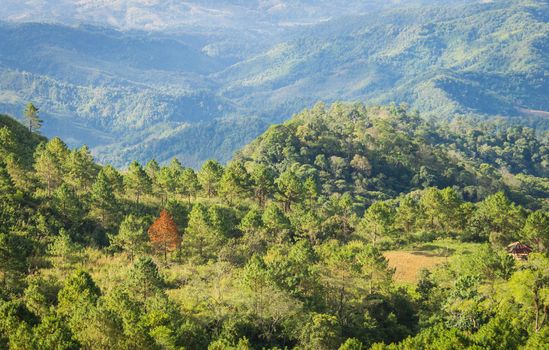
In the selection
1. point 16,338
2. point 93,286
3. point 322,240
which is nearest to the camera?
point 16,338

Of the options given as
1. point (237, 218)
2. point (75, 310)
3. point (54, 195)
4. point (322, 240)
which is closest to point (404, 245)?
point (322, 240)

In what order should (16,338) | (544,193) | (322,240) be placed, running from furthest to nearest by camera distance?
(544,193), (322,240), (16,338)

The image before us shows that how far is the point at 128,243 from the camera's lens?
73188 mm

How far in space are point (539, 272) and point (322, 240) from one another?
126 ft

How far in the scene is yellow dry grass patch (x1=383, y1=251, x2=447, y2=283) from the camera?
7750 cm

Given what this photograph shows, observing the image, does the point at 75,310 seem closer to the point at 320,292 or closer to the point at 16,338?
the point at 16,338

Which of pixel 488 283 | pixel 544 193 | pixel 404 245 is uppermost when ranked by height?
pixel 488 283

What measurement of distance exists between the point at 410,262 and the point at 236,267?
26.2 m

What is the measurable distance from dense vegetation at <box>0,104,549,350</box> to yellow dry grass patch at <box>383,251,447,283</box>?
2623mm

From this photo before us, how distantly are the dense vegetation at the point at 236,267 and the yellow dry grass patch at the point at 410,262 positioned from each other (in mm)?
2623

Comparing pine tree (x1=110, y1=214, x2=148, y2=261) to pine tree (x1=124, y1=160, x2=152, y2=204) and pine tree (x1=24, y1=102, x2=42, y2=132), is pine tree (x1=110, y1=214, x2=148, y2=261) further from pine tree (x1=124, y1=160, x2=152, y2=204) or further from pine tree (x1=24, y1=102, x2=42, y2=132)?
pine tree (x1=24, y1=102, x2=42, y2=132)

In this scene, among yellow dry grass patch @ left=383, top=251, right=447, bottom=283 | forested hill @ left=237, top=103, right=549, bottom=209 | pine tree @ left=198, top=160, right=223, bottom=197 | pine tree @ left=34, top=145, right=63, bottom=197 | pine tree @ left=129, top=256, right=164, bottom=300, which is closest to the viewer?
pine tree @ left=129, top=256, right=164, bottom=300

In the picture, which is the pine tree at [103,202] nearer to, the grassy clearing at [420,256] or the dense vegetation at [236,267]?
the dense vegetation at [236,267]

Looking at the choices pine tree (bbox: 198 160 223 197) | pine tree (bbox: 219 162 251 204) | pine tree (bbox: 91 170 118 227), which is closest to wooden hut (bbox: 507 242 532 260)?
pine tree (bbox: 219 162 251 204)
